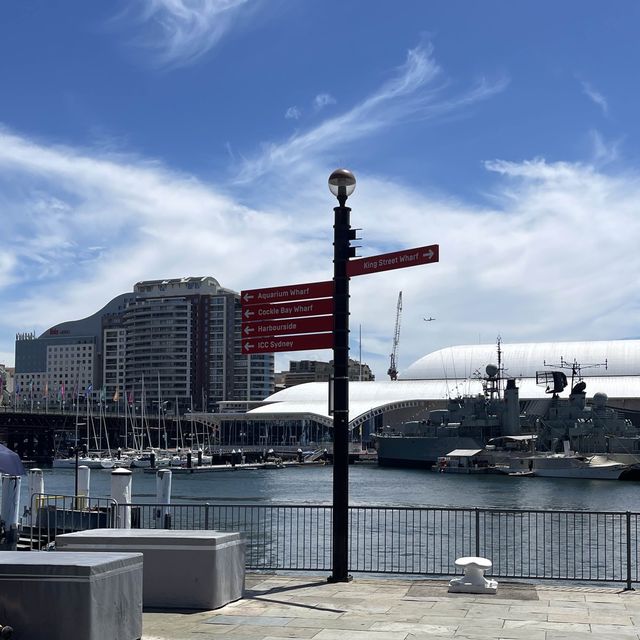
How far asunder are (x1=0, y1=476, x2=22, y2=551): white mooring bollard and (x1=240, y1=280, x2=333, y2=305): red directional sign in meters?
9.37

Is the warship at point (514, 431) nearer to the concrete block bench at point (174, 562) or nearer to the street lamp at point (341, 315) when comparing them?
the street lamp at point (341, 315)

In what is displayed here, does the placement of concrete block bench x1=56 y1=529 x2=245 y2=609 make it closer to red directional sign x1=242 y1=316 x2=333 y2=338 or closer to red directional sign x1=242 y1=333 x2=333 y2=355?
red directional sign x1=242 y1=333 x2=333 y2=355

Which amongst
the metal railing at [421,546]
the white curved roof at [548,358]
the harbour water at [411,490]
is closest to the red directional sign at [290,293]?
the metal railing at [421,546]

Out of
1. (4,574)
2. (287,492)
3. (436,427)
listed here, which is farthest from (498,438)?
(4,574)

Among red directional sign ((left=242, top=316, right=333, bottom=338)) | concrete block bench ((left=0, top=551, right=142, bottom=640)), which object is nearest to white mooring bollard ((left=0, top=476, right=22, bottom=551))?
red directional sign ((left=242, top=316, right=333, bottom=338))

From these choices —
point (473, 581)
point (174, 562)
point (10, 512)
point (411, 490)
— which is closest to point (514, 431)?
point (411, 490)

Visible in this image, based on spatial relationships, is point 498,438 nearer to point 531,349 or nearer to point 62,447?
point 531,349

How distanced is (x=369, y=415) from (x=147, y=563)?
515 ft

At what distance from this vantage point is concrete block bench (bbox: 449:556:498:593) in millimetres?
15766

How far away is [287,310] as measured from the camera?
703 inches

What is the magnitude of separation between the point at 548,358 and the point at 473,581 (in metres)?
177

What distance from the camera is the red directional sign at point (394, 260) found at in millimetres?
16562

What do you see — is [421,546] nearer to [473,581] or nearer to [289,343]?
[289,343]

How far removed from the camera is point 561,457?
108875 mm
